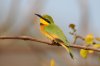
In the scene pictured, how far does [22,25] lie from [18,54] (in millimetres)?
220

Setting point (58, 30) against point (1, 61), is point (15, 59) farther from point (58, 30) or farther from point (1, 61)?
point (58, 30)

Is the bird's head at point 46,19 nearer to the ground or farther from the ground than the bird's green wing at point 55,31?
farther from the ground

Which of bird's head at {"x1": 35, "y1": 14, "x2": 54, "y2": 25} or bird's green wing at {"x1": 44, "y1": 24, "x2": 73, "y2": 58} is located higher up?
bird's head at {"x1": 35, "y1": 14, "x2": 54, "y2": 25}

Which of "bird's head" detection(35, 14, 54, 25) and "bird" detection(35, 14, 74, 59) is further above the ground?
"bird's head" detection(35, 14, 54, 25)

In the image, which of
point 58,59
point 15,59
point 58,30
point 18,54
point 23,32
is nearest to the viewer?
point 58,30

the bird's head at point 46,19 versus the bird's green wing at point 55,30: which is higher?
the bird's head at point 46,19

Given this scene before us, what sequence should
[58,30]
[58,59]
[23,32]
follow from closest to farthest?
[58,30], [58,59], [23,32]

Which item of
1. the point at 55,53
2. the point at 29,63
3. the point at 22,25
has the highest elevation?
the point at 22,25

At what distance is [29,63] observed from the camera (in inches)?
67.8

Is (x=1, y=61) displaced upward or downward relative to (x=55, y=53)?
downward

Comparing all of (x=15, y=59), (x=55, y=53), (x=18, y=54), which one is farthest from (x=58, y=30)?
(x=15, y=59)

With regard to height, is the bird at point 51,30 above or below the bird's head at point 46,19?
below

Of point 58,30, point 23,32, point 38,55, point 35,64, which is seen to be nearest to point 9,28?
point 23,32

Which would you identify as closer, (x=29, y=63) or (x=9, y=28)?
(x=9, y=28)
